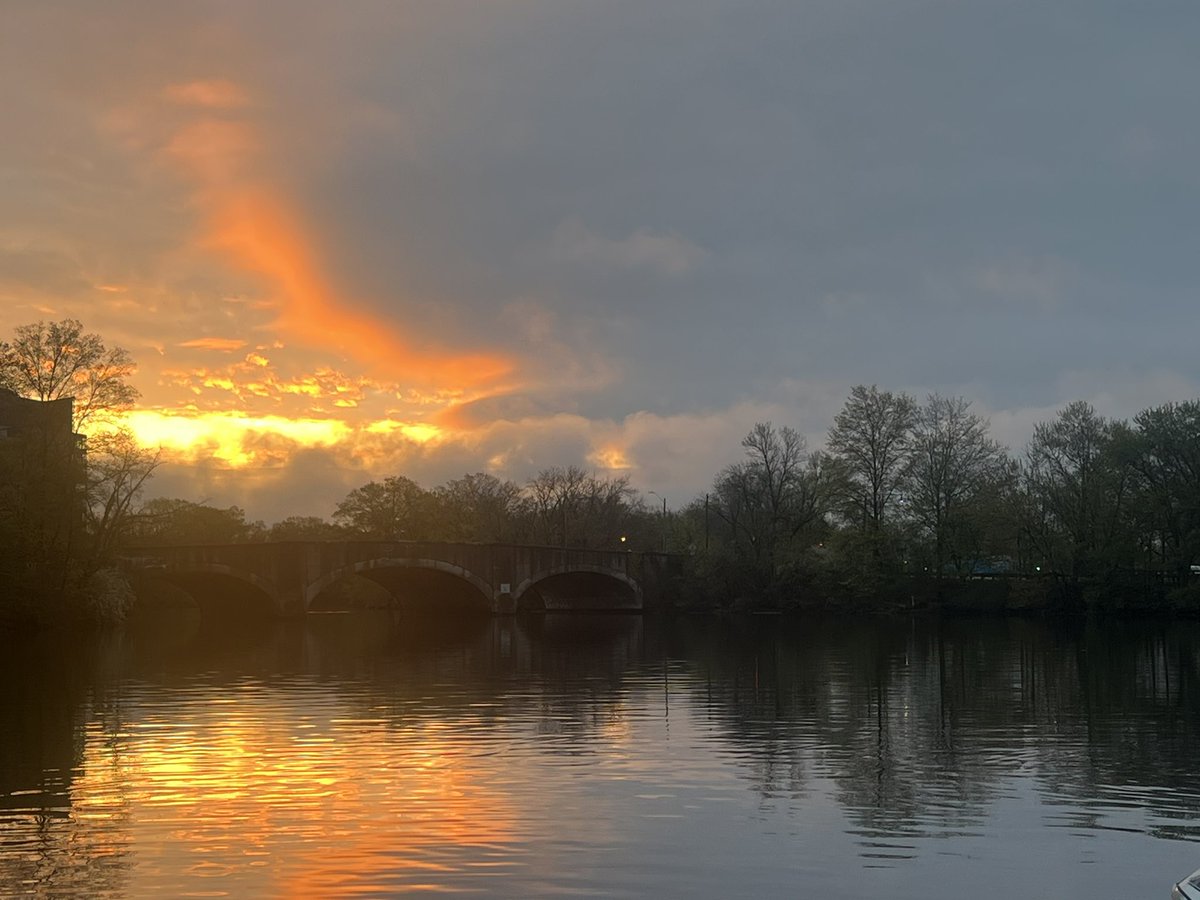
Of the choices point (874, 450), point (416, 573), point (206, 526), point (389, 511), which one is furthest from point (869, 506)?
point (206, 526)

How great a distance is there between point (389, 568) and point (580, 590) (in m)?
32.9

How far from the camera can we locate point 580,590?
135375mm

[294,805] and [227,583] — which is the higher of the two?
[227,583]

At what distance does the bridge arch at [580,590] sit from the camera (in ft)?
392

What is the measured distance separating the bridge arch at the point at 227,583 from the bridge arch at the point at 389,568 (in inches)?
132

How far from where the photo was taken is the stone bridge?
101250mm

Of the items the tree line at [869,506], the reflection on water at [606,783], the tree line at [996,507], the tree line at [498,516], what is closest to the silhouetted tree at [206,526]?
the tree line at [498,516]

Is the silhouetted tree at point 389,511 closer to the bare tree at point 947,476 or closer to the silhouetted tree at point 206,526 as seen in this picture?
the silhouetted tree at point 206,526

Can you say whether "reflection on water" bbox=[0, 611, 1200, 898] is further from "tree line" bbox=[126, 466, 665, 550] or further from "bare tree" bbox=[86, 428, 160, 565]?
"tree line" bbox=[126, 466, 665, 550]

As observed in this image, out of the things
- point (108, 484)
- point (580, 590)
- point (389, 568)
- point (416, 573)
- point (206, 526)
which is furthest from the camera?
point (206, 526)

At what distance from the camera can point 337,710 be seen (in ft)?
105

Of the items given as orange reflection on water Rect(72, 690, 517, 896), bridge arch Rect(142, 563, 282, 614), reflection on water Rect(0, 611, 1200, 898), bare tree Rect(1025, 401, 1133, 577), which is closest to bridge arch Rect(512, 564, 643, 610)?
bridge arch Rect(142, 563, 282, 614)

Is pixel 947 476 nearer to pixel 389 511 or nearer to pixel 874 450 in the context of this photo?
pixel 874 450

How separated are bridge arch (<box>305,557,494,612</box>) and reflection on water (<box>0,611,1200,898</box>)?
60.7 metres
